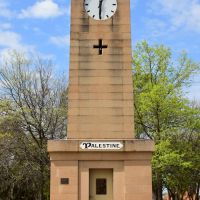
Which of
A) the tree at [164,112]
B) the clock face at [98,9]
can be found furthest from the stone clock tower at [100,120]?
the tree at [164,112]

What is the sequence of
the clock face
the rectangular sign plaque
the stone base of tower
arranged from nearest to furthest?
the stone base of tower → the rectangular sign plaque → the clock face

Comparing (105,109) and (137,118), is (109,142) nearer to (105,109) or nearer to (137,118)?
(105,109)

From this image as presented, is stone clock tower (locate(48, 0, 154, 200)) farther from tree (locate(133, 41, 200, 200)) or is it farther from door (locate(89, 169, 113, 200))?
tree (locate(133, 41, 200, 200))

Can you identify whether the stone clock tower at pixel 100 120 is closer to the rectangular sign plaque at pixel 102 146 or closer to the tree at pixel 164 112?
the rectangular sign plaque at pixel 102 146

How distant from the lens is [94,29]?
1684 cm

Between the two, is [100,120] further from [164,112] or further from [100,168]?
[164,112]

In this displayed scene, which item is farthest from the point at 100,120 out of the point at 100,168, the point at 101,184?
the point at 101,184

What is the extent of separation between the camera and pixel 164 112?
26.3 m

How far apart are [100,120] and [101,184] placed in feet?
7.40

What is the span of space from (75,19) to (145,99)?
10.5 metres

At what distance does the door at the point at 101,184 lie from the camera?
51.1 ft

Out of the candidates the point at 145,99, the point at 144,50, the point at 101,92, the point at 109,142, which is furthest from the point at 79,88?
the point at 144,50

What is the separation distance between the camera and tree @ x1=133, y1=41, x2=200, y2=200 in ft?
84.6

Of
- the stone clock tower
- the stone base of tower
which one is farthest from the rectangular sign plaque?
the stone base of tower
